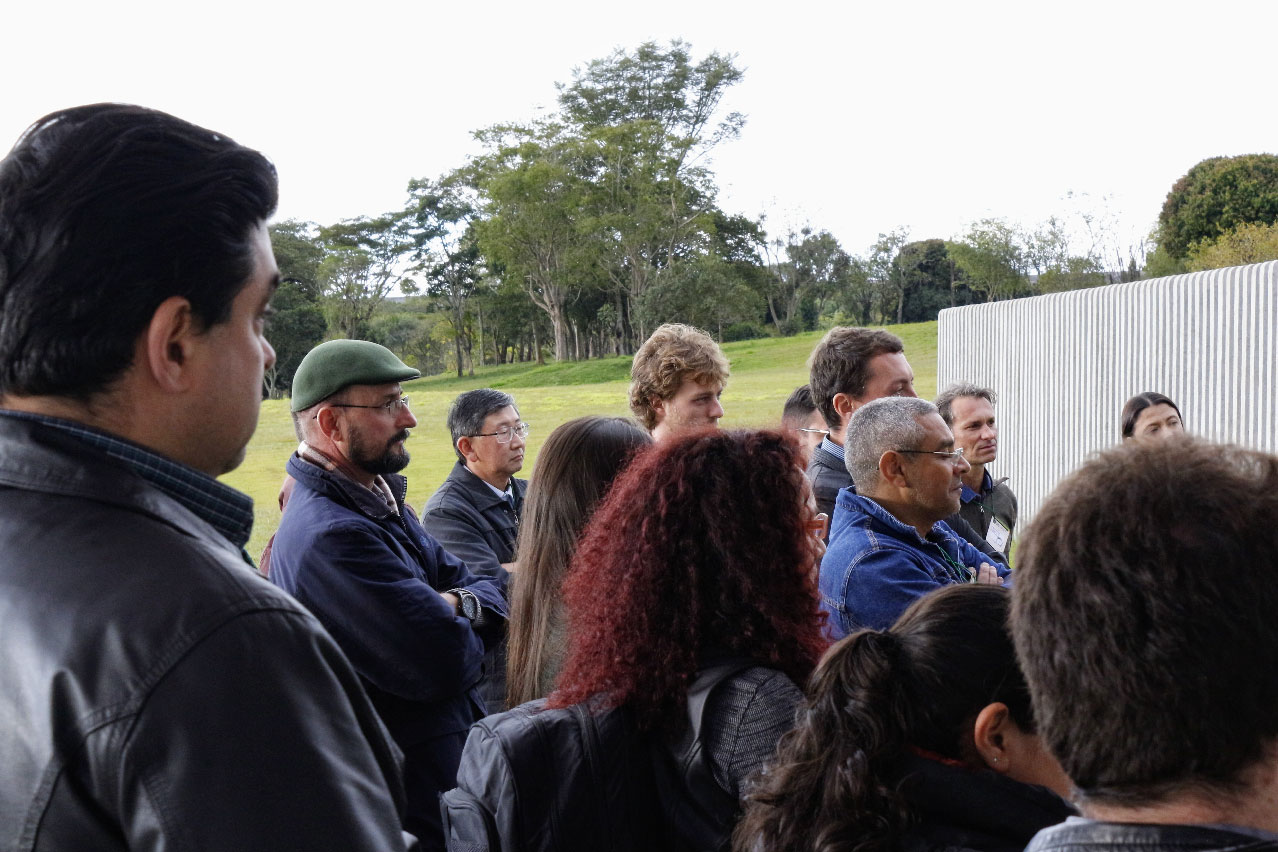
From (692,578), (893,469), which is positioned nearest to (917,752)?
(692,578)

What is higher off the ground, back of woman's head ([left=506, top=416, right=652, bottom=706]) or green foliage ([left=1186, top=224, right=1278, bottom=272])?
green foliage ([left=1186, top=224, right=1278, bottom=272])

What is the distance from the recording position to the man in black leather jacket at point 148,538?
94cm

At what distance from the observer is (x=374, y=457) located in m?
3.34

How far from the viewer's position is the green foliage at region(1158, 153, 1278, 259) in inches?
1344

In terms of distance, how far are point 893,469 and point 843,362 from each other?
53.1 inches

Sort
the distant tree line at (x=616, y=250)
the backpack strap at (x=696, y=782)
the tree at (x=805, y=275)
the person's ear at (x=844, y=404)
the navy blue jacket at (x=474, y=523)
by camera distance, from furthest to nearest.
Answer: the tree at (x=805, y=275) → the distant tree line at (x=616, y=250) → the person's ear at (x=844, y=404) → the navy blue jacket at (x=474, y=523) → the backpack strap at (x=696, y=782)

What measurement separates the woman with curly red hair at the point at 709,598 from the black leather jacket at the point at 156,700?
3.10ft

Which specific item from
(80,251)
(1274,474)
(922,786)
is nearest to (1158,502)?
(1274,474)

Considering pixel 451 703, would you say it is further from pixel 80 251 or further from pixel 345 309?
pixel 345 309

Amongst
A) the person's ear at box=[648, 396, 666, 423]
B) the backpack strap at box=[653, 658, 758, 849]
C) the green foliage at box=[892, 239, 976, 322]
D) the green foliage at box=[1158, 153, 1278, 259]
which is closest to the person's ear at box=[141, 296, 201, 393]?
the backpack strap at box=[653, 658, 758, 849]

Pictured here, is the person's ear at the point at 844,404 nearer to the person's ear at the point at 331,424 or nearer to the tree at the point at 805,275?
the person's ear at the point at 331,424

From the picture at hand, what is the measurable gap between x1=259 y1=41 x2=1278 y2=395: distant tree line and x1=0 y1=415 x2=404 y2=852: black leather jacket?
34.1ft

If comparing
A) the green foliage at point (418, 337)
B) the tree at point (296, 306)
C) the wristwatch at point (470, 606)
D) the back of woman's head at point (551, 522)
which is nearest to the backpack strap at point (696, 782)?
the back of woman's head at point (551, 522)

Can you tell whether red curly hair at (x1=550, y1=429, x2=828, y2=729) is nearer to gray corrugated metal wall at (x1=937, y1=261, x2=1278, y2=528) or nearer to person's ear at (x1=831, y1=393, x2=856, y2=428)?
Answer: person's ear at (x1=831, y1=393, x2=856, y2=428)
